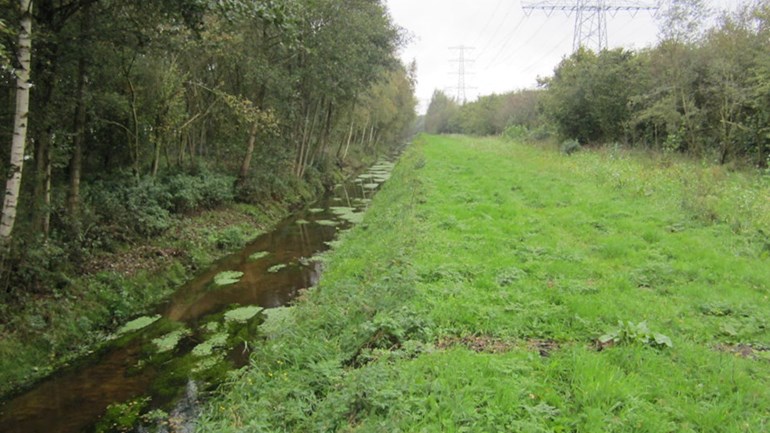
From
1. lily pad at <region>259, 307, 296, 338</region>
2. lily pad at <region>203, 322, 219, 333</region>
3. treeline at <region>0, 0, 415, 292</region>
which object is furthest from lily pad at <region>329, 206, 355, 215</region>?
lily pad at <region>203, 322, 219, 333</region>

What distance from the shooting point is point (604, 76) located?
1134 inches

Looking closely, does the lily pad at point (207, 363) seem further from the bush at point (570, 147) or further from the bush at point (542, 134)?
the bush at point (542, 134)

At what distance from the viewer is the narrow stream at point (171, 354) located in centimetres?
694

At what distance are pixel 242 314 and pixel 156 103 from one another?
8883 mm

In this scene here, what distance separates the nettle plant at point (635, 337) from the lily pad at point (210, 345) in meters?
6.99

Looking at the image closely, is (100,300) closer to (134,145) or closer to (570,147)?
(134,145)

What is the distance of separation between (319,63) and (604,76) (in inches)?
743

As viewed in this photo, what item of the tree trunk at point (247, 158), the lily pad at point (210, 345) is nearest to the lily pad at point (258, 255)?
the lily pad at point (210, 345)

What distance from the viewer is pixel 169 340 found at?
9.23 m

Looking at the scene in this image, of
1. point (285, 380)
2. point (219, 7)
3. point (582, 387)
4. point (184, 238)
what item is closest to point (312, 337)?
point (285, 380)

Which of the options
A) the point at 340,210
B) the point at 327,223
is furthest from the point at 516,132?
the point at 327,223

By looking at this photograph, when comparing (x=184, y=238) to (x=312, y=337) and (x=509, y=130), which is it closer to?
(x=312, y=337)

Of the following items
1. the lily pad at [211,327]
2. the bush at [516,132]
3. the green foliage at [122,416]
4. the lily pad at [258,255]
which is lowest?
the green foliage at [122,416]

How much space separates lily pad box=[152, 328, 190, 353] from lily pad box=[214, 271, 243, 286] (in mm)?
2842
